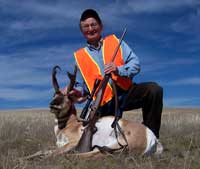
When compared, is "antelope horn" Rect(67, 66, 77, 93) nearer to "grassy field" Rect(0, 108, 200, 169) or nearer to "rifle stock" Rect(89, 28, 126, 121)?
"rifle stock" Rect(89, 28, 126, 121)

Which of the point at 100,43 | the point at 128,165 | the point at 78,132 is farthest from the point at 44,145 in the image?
the point at 128,165

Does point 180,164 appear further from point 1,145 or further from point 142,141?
point 1,145

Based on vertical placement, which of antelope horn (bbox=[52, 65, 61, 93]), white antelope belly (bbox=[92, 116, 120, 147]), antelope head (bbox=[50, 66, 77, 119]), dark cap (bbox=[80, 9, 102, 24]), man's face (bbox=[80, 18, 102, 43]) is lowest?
white antelope belly (bbox=[92, 116, 120, 147])

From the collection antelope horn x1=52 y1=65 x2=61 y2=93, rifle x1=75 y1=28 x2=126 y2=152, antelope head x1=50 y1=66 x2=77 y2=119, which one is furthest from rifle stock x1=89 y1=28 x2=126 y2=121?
antelope horn x1=52 y1=65 x2=61 y2=93

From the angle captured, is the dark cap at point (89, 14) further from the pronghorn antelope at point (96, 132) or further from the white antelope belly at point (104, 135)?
the white antelope belly at point (104, 135)

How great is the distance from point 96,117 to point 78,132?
1.10 feet

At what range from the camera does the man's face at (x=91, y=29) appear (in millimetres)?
7529

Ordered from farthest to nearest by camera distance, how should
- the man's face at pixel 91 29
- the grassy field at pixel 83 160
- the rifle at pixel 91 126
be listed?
the man's face at pixel 91 29, the rifle at pixel 91 126, the grassy field at pixel 83 160

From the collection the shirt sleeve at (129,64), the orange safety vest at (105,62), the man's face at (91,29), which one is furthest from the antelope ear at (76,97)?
the man's face at (91,29)

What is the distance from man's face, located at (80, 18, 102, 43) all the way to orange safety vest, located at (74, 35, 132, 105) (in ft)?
0.58

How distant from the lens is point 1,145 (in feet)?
25.0

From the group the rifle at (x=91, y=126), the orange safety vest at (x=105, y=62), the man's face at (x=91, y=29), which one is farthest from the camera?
the man's face at (x=91, y=29)

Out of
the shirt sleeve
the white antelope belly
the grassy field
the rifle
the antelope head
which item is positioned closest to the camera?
the grassy field

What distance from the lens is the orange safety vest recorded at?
7.41 meters
